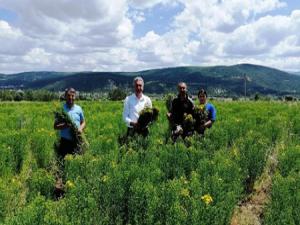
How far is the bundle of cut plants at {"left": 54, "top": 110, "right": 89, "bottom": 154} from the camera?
6.83 meters

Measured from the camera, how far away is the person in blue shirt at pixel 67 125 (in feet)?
22.6

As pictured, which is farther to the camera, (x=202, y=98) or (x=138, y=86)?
(x=202, y=98)

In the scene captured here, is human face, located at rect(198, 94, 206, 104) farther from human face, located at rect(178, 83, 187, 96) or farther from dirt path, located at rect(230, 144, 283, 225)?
dirt path, located at rect(230, 144, 283, 225)

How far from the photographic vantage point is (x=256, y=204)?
6.16m

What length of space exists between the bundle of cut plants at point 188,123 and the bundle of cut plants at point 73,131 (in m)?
1.89

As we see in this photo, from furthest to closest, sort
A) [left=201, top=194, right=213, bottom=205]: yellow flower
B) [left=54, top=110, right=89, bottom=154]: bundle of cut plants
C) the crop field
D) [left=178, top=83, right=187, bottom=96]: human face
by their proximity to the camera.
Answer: [left=178, top=83, right=187, bottom=96]: human face
[left=54, top=110, right=89, bottom=154]: bundle of cut plants
[left=201, top=194, right=213, bottom=205]: yellow flower
the crop field

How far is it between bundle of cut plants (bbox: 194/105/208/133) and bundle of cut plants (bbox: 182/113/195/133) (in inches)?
4.7

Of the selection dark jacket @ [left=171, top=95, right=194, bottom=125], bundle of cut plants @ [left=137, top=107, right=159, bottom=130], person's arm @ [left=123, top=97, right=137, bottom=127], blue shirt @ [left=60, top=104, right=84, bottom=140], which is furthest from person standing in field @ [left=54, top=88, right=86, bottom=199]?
dark jacket @ [left=171, top=95, right=194, bottom=125]

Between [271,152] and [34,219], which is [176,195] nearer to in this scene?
[34,219]

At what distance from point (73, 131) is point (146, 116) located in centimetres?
135

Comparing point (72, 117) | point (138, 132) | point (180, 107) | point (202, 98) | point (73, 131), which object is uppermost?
point (202, 98)

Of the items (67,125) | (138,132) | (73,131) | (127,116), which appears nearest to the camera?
(67,125)

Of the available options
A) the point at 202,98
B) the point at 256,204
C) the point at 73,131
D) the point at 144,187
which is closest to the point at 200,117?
the point at 202,98

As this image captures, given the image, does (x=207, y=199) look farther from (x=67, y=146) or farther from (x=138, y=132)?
(x=138, y=132)
